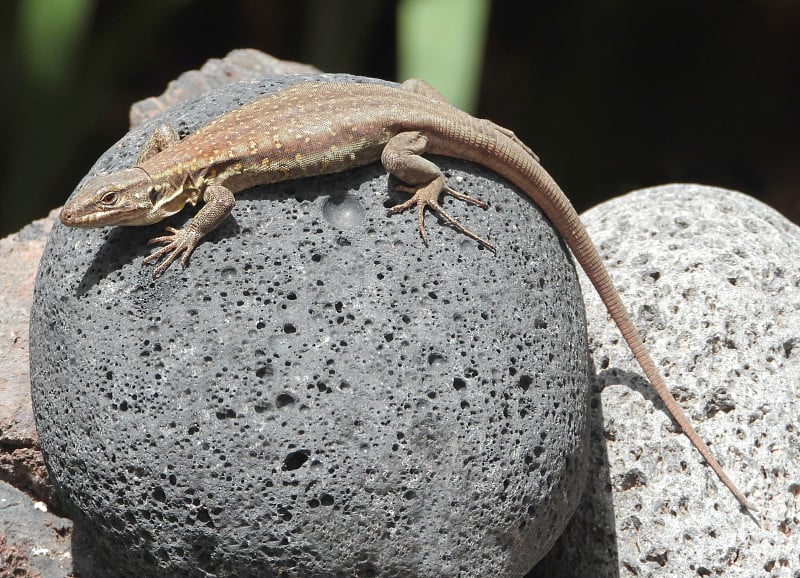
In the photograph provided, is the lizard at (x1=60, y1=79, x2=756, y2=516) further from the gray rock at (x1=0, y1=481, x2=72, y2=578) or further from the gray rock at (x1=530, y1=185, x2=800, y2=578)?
the gray rock at (x1=0, y1=481, x2=72, y2=578)

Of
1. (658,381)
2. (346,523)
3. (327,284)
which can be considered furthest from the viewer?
(658,381)

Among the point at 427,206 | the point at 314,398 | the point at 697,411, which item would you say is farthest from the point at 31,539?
A: the point at 697,411

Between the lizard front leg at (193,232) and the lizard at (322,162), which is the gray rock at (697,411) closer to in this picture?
the lizard at (322,162)

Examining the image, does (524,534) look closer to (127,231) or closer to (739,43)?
(127,231)

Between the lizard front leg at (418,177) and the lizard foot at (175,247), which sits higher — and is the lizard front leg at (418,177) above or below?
above

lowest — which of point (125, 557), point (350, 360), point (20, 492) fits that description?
point (20, 492)

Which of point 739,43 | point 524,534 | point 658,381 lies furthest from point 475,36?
point 739,43

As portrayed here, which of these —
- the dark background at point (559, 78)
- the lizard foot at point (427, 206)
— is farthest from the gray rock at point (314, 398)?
the dark background at point (559, 78)
